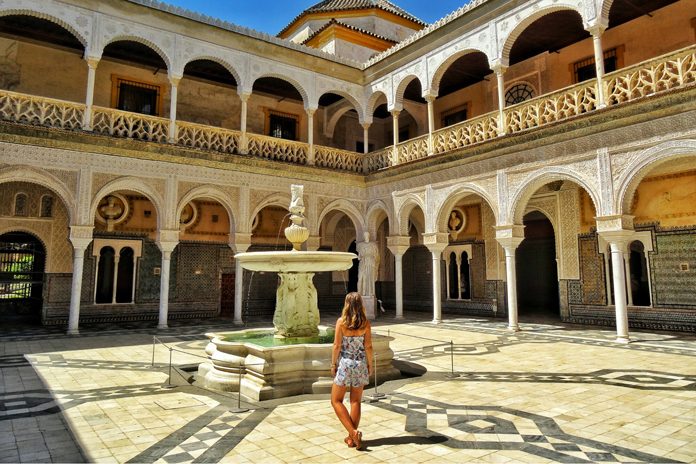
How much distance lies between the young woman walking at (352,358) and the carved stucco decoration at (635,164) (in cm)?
684

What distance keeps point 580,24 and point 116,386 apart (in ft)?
39.3

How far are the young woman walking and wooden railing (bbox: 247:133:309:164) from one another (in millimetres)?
9569

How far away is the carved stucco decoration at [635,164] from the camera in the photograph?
7629 mm

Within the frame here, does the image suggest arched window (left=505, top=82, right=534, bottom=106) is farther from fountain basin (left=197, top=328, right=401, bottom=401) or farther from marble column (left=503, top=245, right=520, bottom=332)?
fountain basin (left=197, top=328, right=401, bottom=401)

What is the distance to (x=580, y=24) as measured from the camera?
1087cm

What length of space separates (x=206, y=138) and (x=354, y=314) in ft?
32.1

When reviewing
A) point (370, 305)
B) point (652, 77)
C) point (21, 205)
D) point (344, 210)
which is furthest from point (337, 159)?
point (21, 205)

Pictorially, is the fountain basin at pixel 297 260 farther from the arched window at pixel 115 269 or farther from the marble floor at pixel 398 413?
the arched window at pixel 115 269

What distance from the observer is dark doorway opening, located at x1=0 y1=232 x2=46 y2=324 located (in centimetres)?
1177

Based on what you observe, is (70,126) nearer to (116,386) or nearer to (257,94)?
(257,94)

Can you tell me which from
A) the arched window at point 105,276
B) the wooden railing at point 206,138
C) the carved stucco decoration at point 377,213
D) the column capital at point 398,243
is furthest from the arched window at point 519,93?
the arched window at point 105,276

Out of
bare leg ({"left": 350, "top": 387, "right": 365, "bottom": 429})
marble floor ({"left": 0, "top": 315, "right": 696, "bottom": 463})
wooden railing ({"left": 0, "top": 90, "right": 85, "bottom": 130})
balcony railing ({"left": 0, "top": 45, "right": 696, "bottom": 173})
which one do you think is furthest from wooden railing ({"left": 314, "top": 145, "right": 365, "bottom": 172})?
bare leg ({"left": 350, "top": 387, "right": 365, "bottom": 429})

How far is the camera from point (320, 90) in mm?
13719

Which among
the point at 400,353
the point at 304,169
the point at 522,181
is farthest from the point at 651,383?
the point at 304,169
